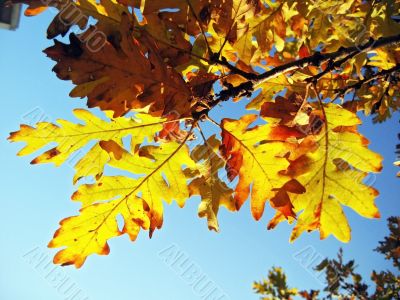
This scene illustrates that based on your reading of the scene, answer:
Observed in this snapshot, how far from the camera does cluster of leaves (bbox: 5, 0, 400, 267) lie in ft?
4.84

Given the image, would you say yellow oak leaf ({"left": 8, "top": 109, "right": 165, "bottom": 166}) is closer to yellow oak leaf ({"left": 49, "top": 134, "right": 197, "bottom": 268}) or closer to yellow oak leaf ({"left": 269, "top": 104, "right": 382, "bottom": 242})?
yellow oak leaf ({"left": 49, "top": 134, "right": 197, "bottom": 268})

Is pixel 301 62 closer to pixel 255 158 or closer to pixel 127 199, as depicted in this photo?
pixel 255 158

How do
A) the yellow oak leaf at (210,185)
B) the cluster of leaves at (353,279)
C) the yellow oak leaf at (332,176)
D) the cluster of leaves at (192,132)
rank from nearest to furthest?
1. the cluster of leaves at (192,132)
2. the yellow oak leaf at (332,176)
3. the yellow oak leaf at (210,185)
4. the cluster of leaves at (353,279)

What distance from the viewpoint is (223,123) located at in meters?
1.70

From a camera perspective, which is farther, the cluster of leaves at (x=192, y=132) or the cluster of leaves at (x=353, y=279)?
the cluster of leaves at (x=353, y=279)

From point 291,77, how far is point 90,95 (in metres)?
1.19

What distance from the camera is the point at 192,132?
1786 millimetres

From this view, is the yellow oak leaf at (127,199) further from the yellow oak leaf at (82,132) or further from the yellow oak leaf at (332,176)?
the yellow oak leaf at (332,176)

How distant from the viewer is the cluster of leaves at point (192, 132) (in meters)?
1.47

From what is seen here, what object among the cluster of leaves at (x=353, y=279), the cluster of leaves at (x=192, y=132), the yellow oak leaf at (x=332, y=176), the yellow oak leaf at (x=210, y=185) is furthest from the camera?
the cluster of leaves at (x=353, y=279)

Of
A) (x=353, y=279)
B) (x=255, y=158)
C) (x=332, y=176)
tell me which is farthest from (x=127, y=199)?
(x=353, y=279)

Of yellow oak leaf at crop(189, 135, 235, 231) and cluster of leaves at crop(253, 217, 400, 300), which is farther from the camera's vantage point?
cluster of leaves at crop(253, 217, 400, 300)

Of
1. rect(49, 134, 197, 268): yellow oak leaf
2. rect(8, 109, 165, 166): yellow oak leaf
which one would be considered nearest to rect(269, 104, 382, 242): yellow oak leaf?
rect(49, 134, 197, 268): yellow oak leaf

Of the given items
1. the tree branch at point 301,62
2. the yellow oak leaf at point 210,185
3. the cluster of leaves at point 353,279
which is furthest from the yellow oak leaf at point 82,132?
the cluster of leaves at point 353,279
